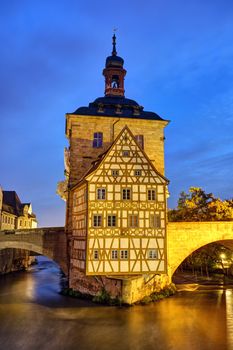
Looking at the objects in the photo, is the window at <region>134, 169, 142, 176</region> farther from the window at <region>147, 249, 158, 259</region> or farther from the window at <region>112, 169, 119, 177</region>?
the window at <region>147, 249, 158, 259</region>

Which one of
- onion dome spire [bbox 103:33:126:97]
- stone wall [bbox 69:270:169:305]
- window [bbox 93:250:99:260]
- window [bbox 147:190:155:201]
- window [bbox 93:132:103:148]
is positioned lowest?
stone wall [bbox 69:270:169:305]

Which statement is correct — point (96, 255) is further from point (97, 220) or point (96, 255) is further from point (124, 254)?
point (97, 220)

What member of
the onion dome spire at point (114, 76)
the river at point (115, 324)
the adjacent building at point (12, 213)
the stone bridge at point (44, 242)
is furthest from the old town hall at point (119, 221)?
the adjacent building at point (12, 213)

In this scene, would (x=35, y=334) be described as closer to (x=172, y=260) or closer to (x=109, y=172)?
(x=109, y=172)

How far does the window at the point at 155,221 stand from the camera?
22.3 m

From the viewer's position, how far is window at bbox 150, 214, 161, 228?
73.1ft

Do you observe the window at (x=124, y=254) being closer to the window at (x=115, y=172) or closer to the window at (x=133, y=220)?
the window at (x=133, y=220)

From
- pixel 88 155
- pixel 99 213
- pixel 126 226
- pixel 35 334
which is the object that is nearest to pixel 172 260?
pixel 126 226

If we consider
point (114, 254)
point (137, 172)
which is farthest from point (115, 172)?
point (114, 254)

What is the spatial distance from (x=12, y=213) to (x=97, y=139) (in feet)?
75.0

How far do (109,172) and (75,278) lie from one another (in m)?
8.53

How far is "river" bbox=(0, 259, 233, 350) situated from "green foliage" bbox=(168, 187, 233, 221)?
37.3ft

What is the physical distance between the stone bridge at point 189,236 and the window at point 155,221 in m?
3.60

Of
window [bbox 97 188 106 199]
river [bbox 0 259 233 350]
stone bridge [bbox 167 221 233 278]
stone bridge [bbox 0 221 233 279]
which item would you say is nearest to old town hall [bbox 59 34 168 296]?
window [bbox 97 188 106 199]
